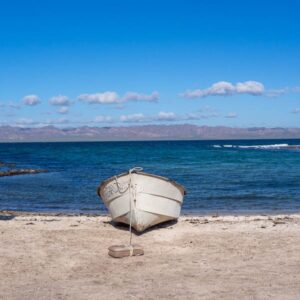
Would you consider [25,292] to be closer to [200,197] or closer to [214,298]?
[214,298]

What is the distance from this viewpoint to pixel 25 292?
32.0 ft

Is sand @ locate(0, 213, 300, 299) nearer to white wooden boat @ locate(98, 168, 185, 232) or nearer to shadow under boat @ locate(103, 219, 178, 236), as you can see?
shadow under boat @ locate(103, 219, 178, 236)

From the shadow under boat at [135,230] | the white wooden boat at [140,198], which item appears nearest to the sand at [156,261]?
the shadow under boat at [135,230]

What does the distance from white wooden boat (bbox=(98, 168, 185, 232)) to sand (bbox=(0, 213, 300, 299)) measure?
16.8 inches

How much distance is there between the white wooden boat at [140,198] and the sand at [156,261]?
428 millimetres

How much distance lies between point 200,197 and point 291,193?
5459 millimetres

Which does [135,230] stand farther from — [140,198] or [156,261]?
[156,261]

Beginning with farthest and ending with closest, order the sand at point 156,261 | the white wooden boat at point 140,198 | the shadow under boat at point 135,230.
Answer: the shadow under boat at point 135,230
the white wooden boat at point 140,198
the sand at point 156,261

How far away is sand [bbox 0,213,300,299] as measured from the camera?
32.2ft

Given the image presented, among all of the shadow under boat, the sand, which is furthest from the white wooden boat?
the sand

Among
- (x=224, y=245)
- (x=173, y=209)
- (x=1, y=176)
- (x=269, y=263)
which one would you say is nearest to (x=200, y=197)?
(x=173, y=209)

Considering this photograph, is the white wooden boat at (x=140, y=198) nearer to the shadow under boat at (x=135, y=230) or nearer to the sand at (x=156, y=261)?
the shadow under boat at (x=135, y=230)

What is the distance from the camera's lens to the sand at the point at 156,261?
980 centimetres

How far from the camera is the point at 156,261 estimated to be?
12.2 meters
